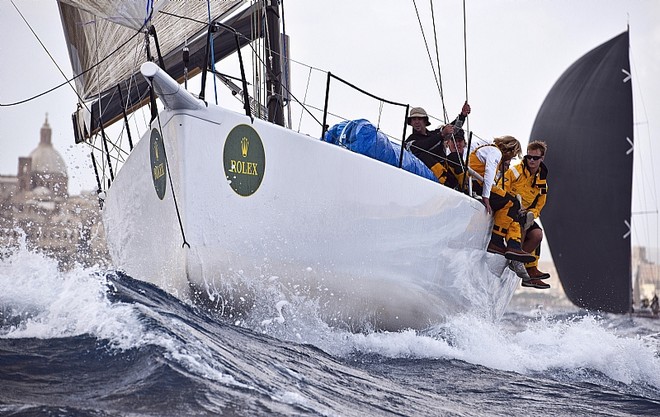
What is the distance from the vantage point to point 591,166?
17094 millimetres

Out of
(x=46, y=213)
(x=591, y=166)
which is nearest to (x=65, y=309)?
(x=591, y=166)

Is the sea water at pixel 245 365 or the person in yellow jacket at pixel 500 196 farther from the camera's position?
the person in yellow jacket at pixel 500 196

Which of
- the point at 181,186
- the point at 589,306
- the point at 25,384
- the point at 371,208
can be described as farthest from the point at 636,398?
the point at 589,306

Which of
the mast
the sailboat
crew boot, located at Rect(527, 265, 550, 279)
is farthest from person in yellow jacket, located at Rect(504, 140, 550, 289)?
the mast

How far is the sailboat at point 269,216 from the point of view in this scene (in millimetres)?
4285

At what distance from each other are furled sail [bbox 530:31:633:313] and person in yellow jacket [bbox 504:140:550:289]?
36.0 feet

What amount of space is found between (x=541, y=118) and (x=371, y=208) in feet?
43.5

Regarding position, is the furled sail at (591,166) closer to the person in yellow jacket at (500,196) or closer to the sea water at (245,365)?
the person in yellow jacket at (500,196)

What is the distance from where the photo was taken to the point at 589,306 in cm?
1884

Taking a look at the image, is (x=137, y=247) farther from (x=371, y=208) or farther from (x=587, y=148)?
(x=587, y=148)

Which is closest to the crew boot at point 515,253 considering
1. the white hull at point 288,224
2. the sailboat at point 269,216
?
the sailboat at point 269,216

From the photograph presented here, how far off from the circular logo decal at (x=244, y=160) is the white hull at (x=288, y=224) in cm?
2

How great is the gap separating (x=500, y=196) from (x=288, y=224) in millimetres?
2185

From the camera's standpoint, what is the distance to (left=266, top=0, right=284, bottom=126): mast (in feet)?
19.5
